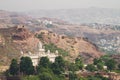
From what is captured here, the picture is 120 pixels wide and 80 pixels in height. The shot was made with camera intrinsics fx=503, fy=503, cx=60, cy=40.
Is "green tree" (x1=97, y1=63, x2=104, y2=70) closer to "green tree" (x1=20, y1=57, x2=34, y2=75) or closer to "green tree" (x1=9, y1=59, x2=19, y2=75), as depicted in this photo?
"green tree" (x1=20, y1=57, x2=34, y2=75)

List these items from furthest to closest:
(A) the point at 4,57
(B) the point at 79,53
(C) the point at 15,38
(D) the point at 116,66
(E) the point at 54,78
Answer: (B) the point at 79,53
(C) the point at 15,38
(A) the point at 4,57
(D) the point at 116,66
(E) the point at 54,78

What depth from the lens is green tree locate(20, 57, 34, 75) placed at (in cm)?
7938

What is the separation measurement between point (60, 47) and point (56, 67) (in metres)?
41.7

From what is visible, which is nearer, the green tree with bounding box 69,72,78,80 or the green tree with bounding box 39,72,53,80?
the green tree with bounding box 39,72,53,80

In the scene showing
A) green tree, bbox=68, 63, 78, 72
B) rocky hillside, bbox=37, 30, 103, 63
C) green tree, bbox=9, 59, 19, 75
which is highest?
green tree, bbox=9, 59, 19, 75

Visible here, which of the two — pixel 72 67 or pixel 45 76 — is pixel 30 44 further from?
pixel 45 76

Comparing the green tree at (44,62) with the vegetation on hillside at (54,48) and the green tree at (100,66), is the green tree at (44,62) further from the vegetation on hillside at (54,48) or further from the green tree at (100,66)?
the vegetation on hillside at (54,48)

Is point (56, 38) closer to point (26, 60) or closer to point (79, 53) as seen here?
point (79, 53)

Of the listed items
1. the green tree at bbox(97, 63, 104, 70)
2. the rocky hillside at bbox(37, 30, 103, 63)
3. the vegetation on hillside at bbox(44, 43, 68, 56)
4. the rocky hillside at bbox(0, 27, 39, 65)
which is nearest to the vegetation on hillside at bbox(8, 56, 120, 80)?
the green tree at bbox(97, 63, 104, 70)

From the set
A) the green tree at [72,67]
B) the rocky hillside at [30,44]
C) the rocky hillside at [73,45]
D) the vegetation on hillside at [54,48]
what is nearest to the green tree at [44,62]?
the green tree at [72,67]

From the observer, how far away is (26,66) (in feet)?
261

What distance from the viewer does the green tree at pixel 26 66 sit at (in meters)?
79.4

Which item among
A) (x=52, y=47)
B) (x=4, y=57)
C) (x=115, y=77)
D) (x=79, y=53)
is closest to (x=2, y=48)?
(x=4, y=57)

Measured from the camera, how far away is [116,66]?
3590 inches
